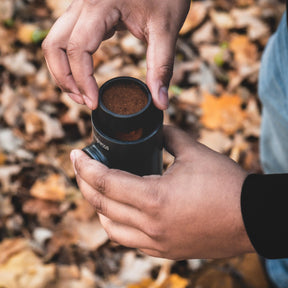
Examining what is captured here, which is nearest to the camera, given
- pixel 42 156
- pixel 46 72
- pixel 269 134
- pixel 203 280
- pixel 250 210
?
pixel 250 210

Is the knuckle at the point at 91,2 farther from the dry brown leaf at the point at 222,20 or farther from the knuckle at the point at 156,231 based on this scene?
the dry brown leaf at the point at 222,20

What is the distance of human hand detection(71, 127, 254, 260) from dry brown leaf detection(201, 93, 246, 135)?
1270 millimetres

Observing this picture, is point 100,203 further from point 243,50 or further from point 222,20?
point 222,20

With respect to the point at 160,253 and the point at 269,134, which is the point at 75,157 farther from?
the point at 269,134

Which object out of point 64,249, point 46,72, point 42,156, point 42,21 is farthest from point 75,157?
point 42,21

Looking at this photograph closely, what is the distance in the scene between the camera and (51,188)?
6.98 ft

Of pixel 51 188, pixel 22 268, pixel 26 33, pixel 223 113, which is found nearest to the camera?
pixel 22 268

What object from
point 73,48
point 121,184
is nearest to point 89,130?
point 73,48

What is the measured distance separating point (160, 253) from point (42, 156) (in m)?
1.30

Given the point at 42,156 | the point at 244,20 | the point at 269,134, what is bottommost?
the point at 42,156

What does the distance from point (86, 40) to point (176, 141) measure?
530 millimetres

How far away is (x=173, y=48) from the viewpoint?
1.37 meters

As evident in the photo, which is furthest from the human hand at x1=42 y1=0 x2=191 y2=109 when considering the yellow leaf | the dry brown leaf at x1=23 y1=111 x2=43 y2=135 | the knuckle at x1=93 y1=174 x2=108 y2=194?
the yellow leaf

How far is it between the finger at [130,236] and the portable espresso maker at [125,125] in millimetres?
224
